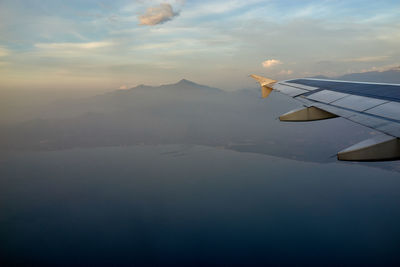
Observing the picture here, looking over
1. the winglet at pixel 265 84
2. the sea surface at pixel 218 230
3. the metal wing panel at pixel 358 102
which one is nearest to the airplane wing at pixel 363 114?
the metal wing panel at pixel 358 102

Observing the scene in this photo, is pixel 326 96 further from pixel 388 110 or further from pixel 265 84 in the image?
pixel 265 84

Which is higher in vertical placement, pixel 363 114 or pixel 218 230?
pixel 363 114

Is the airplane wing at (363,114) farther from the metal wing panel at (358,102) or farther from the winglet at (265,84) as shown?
the winglet at (265,84)

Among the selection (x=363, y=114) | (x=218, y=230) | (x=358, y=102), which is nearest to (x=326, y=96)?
(x=358, y=102)

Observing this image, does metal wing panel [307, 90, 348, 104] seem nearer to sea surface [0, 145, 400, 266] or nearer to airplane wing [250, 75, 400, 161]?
airplane wing [250, 75, 400, 161]

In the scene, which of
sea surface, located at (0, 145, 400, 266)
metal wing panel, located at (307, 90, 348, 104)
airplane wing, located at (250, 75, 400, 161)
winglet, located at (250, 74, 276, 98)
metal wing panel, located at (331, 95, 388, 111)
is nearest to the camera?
airplane wing, located at (250, 75, 400, 161)

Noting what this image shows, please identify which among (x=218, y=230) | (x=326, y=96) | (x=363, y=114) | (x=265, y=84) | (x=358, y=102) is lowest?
(x=218, y=230)

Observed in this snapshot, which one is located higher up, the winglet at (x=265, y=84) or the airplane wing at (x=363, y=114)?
the winglet at (x=265, y=84)

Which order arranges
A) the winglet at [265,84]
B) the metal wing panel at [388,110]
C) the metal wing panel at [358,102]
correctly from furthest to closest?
1. the winglet at [265,84]
2. the metal wing panel at [358,102]
3. the metal wing panel at [388,110]

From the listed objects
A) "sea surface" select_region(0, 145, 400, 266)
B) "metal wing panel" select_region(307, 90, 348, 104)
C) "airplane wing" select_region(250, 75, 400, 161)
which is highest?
"metal wing panel" select_region(307, 90, 348, 104)

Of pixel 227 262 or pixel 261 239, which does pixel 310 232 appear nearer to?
pixel 261 239

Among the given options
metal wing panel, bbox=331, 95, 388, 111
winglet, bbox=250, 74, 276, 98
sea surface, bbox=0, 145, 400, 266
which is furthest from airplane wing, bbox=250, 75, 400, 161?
sea surface, bbox=0, 145, 400, 266
